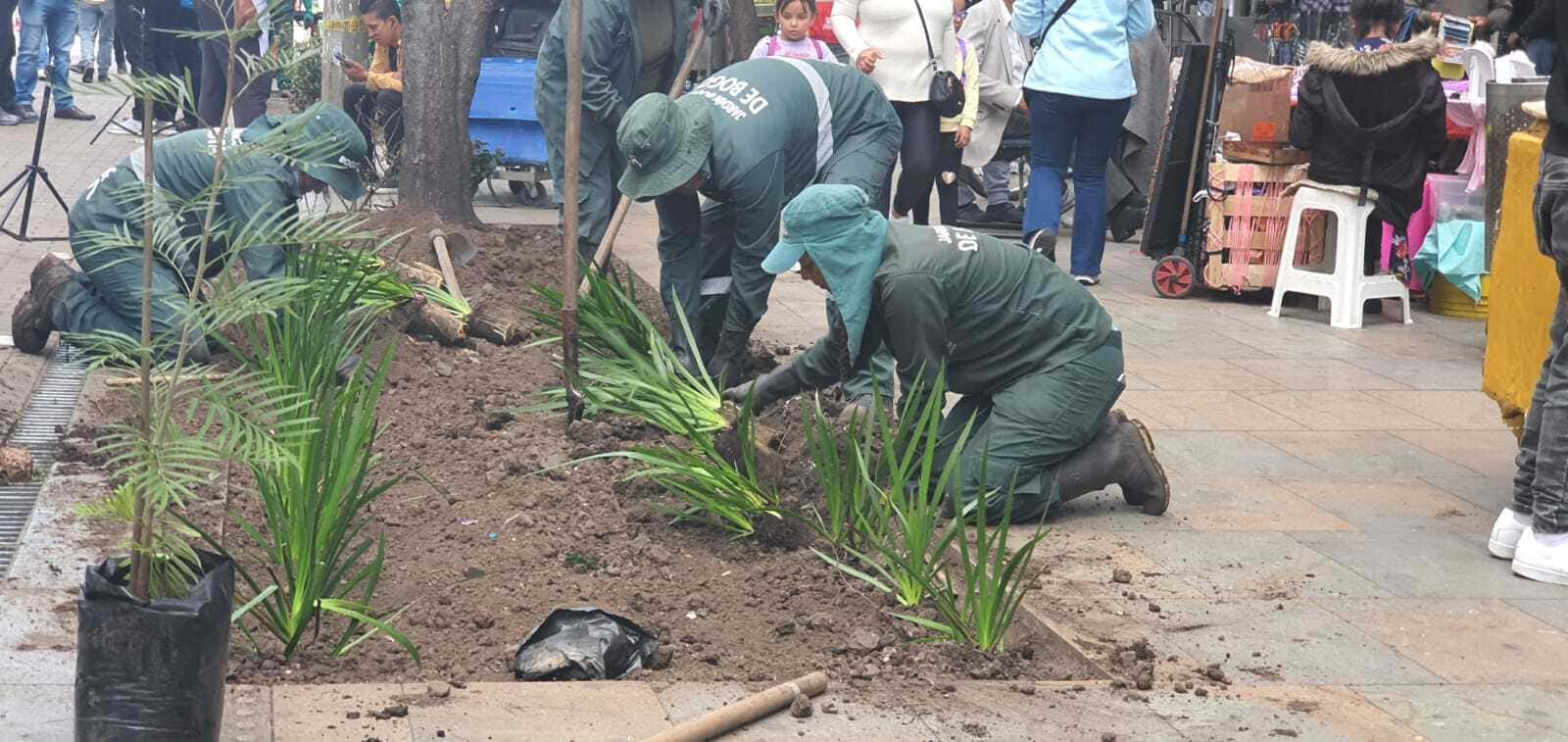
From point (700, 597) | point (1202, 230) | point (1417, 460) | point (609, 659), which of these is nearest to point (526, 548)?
point (700, 597)

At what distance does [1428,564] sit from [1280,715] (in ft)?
5.02

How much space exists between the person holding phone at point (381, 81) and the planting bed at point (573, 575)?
18.7 ft

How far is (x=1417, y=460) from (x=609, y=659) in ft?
11.8

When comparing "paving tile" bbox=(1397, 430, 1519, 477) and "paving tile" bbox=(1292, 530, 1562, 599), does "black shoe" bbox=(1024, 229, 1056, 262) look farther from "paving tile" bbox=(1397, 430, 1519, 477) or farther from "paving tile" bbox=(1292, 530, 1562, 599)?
"paving tile" bbox=(1292, 530, 1562, 599)

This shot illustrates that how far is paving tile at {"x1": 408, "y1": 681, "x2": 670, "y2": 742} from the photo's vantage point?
3.89 m

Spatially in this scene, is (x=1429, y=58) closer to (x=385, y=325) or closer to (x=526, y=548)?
(x=385, y=325)

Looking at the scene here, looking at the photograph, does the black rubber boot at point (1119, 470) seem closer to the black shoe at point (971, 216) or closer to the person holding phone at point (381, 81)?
the black shoe at point (971, 216)

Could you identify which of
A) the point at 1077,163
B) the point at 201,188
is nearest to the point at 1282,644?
the point at 201,188

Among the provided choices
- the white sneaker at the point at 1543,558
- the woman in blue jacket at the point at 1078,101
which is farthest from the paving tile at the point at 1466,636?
the woman in blue jacket at the point at 1078,101

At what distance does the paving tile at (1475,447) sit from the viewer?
22.2 ft

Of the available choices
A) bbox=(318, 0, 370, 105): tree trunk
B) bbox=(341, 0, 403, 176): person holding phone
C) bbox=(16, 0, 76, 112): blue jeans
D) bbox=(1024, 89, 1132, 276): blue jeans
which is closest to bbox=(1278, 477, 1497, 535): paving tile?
bbox=(1024, 89, 1132, 276): blue jeans

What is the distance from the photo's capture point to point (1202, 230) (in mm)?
9984

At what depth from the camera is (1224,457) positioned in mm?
6750

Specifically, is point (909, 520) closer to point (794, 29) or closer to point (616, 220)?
point (616, 220)
